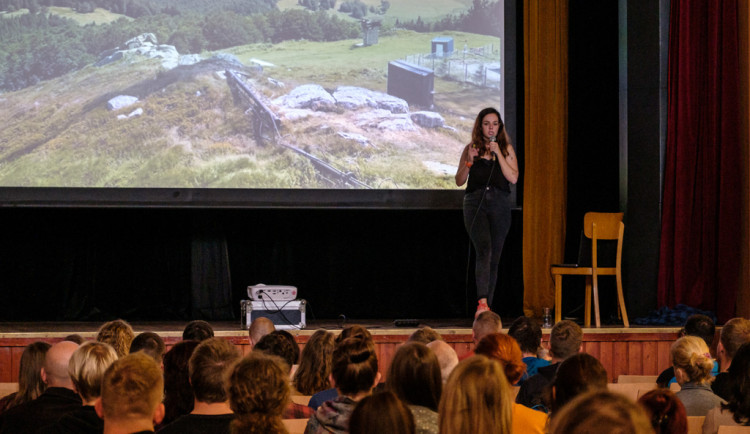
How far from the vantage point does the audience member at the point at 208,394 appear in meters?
2.01

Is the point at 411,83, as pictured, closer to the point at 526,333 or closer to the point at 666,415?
the point at 526,333

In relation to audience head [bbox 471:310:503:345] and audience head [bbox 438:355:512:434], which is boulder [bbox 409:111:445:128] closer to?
audience head [bbox 471:310:503:345]

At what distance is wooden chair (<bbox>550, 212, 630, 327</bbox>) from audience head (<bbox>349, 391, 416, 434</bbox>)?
172 inches

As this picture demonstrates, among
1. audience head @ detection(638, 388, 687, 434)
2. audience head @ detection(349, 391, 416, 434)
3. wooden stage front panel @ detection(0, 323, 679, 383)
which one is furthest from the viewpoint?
wooden stage front panel @ detection(0, 323, 679, 383)

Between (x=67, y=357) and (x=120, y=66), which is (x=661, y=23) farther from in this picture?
(x=67, y=357)

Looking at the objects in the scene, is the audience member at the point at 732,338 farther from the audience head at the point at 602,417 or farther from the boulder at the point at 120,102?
the boulder at the point at 120,102

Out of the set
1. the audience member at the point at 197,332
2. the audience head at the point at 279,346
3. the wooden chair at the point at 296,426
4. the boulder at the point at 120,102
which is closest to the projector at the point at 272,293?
the boulder at the point at 120,102

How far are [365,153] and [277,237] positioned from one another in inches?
40.4

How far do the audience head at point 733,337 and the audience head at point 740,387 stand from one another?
0.89 m

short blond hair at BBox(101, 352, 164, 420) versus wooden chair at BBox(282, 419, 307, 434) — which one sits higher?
short blond hair at BBox(101, 352, 164, 420)

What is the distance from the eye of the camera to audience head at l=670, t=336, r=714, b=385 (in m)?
2.92

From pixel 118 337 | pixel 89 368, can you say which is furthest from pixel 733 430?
pixel 118 337

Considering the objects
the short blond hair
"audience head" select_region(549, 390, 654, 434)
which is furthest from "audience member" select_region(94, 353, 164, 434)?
"audience head" select_region(549, 390, 654, 434)

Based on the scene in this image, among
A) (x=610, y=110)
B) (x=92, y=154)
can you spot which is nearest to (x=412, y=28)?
(x=610, y=110)
